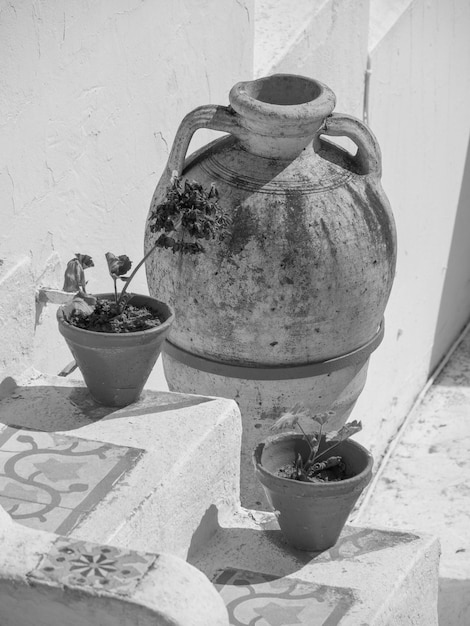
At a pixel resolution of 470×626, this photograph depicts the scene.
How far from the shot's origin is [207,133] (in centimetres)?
476

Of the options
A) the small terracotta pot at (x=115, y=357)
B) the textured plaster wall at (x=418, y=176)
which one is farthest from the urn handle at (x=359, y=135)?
the textured plaster wall at (x=418, y=176)

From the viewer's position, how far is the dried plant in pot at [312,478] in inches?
104

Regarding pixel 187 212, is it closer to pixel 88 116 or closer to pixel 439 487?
pixel 88 116

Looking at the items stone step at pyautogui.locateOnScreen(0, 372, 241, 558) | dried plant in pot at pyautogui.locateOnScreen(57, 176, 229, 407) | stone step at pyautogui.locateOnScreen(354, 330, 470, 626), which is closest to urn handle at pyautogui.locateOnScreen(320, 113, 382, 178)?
dried plant in pot at pyautogui.locateOnScreen(57, 176, 229, 407)

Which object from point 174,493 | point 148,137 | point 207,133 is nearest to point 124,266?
point 174,493

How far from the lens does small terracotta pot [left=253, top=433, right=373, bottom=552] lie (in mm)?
2639

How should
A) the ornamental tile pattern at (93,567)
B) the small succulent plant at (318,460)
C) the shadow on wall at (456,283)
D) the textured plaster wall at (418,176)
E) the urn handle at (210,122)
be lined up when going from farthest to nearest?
the shadow on wall at (456,283)
the textured plaster wall at (418,176)
the urn handle at (210,122)
the small succulent plant at (318,460)
the ornamental tile pattern at (93,567)

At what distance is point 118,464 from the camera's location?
2.62 m

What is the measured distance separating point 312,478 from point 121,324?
0.63 meters

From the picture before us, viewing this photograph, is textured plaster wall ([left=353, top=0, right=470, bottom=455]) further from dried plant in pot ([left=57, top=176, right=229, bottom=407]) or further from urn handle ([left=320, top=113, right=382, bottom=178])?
dried plant in pot ([left=57, top=176, right=229, bottom=407])

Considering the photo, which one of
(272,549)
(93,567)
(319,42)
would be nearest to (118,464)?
(272,549)

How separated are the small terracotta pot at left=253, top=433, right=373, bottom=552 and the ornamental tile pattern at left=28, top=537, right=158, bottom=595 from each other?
0.74m

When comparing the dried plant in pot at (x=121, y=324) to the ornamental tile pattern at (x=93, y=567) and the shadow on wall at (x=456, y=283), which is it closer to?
the ornamental tile pattern at (x=93, y=567)

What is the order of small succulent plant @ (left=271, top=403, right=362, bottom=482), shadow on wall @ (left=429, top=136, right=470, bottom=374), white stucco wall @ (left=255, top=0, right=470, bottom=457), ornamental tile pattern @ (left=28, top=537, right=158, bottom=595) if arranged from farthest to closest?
shadow on wall @ (left=429, top=136, right=470, bottom=374)
white stucco wall @ (left=255, top=0, right=470, bottom=457)
small succulent plant @ (left=271, top=403, right=362, bottom=482)
ornamental tile pattern @ (left=28, top=537, right=158, bottom=595)
